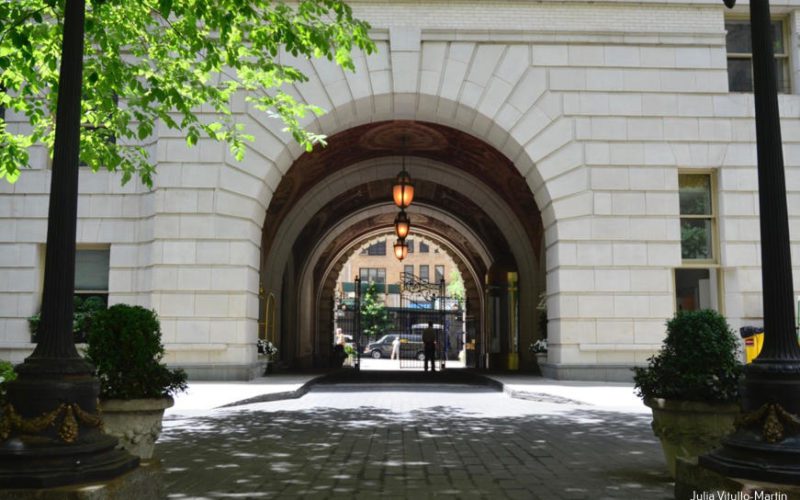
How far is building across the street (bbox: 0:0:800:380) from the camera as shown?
15758 mm

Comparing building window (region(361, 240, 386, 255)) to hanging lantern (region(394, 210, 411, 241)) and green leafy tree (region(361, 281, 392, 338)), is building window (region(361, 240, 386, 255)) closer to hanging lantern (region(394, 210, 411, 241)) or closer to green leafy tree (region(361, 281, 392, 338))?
green leafy tree (region(361, 281, 392, 338))

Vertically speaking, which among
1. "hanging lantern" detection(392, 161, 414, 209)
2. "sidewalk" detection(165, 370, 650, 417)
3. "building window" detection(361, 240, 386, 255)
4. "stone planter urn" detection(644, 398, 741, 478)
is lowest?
"sidewalk" detection(165, 370, 650, 417)

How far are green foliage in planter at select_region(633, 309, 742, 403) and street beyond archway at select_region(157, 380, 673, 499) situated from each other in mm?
824

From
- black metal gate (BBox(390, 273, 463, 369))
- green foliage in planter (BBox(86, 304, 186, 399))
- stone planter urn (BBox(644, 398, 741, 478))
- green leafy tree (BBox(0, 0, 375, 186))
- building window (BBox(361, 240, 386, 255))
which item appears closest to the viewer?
stone planter urn (BBox(644, 398, 741, 478))

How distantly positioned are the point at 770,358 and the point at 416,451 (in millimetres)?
4422

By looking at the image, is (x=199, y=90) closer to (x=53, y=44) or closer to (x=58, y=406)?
(x=53, y=44)

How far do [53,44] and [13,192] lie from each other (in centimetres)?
863

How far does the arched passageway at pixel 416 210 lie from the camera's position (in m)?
22.0

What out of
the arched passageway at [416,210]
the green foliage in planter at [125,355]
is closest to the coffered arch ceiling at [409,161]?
the arched passageway at [416,210]

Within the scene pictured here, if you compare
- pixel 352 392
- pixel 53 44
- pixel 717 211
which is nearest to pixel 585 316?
pixel 717 211

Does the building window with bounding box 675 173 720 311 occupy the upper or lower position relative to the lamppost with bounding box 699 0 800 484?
upper

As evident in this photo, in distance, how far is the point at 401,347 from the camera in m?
50.2

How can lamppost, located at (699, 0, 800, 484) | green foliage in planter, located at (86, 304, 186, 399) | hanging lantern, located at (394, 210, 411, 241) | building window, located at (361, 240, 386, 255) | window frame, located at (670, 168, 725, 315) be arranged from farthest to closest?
building window, located at (361, 240, 386, 255) < hanging lantern, located at (394, 210, 411, 241) < window frame, located at (670, 168, 725, 315) < green foliage in planter, located at (86, 304, 186, 399) < lamppost, located at (699, 0, 800, 484)

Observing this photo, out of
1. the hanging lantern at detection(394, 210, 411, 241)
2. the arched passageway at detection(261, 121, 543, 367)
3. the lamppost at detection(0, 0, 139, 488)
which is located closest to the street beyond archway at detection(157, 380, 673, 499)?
the lamppost at detection(0, 0, 139, 488)
